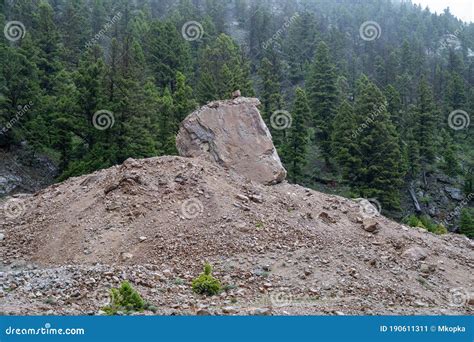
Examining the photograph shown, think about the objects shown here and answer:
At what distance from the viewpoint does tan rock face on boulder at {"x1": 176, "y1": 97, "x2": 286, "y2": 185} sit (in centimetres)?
2111

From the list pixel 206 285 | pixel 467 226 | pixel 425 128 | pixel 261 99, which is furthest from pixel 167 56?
pixel 206 285

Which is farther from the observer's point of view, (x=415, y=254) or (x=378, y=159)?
(x=378, y=159)

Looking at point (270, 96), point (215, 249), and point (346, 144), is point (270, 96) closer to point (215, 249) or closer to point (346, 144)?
point (346, 144)

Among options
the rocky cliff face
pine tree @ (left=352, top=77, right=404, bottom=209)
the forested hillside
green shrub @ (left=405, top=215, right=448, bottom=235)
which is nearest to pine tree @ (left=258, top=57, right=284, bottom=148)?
the forested hillside

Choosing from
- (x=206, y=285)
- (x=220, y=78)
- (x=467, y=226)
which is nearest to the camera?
(x=206, y=285)

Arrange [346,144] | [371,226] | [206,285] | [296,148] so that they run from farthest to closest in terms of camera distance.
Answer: [296,148]
[346,144]
[371,226]
[206,285]

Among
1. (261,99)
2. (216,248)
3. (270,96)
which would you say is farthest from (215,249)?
(261,99)

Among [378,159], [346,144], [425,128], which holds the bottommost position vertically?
[378,159]

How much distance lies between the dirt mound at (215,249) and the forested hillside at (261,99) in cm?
1116

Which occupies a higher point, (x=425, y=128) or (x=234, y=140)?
(x=425, y=128)

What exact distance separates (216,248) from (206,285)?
2.57 meters

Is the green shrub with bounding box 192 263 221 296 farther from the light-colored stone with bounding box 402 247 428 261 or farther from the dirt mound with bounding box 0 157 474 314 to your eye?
the light-colored stone with bounding box 402 247 428 261

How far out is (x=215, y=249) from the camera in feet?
51.0

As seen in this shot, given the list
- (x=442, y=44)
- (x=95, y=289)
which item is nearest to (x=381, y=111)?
(x=95, y=289)
